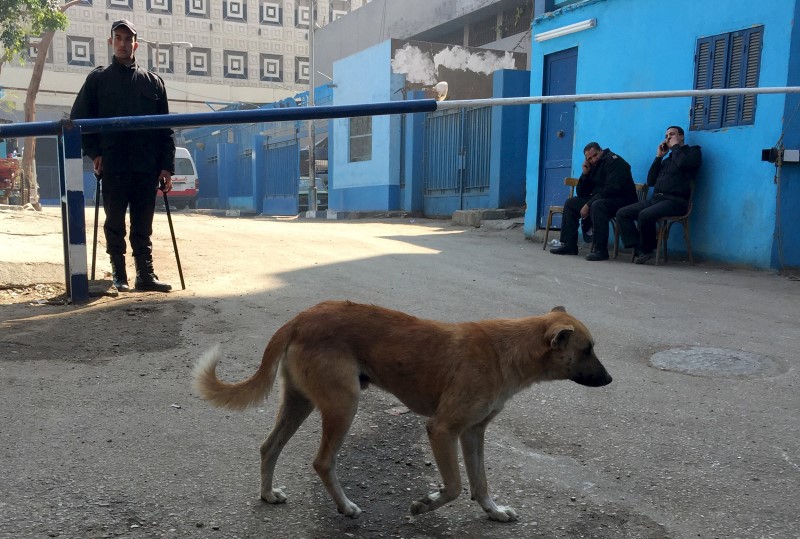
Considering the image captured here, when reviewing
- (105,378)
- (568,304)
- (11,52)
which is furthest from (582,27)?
(11,52)

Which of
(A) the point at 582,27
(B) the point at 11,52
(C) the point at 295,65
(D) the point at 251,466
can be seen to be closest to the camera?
(D) the point at 251,466

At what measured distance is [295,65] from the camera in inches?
2012

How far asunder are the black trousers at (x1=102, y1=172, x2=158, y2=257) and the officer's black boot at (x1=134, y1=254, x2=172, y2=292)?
0.07 metres

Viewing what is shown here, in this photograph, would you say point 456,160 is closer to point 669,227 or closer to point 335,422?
point 669,227

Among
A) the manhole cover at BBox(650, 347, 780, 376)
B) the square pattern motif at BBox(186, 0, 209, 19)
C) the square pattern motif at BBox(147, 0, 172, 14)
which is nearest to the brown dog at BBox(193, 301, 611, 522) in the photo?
the manhole cover at BBox(650, 347, 780, 376)

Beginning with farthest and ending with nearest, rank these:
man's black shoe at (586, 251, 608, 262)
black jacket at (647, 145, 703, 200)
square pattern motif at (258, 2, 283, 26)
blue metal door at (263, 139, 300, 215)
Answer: square pattern motif at (258, 2, 283, 26) → blue metal door at (263, 139, 300, 215) → man's black shoe at (586, 251, 608, 262) → black jacket at (647, 145, 703, 200)

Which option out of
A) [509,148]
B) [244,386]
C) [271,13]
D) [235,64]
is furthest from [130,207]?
[271,13]

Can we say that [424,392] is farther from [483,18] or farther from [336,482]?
[483,18]

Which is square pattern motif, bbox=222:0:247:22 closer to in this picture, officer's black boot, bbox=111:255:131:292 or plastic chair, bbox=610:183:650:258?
plastic chair, bbox=610:183:650:258

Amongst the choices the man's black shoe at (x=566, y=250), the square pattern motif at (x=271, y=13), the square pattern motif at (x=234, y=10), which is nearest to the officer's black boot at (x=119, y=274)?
the man's black shoe at (x=566, y=250)

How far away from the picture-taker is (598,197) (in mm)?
9930

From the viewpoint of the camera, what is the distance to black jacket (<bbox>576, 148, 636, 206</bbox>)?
9.71 meters

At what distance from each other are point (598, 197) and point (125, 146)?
6.55 m

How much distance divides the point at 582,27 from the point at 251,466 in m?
10.4
